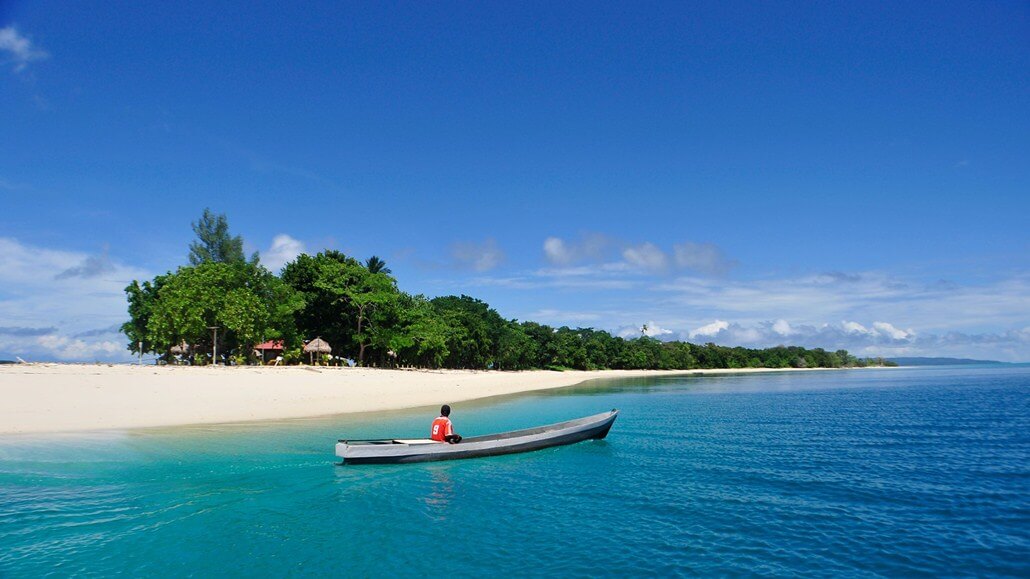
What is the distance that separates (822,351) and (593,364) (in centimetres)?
10357

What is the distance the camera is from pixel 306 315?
56.5 meters

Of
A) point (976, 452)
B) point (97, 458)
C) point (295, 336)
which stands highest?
point (295, 336)

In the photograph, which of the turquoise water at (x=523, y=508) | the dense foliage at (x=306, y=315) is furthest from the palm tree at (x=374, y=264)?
the turquoise water at (x=523, y=508)

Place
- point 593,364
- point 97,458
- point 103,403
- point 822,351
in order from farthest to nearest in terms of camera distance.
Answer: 1. point 822,351
2. point 593,364
3. point 103,403
4. point 97,458

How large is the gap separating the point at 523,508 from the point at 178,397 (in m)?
20.8

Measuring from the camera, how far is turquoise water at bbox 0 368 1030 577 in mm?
9039

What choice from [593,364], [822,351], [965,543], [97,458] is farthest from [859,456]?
[822,351]

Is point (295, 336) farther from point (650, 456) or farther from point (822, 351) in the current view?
point (822, 351)

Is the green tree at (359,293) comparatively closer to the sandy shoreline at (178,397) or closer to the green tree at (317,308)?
the green tree at (317,308)

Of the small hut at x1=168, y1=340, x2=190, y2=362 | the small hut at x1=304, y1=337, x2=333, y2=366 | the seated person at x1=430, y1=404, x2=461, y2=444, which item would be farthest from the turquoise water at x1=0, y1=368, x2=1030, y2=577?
the small hut at x1=168, y1=340, x2=190, y2=362

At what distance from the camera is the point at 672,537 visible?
395 inches

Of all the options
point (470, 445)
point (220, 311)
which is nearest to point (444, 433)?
point (470, 445)

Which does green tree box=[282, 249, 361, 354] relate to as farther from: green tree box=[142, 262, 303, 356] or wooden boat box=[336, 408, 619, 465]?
wooden boat box=[336, 408, 619, 465]

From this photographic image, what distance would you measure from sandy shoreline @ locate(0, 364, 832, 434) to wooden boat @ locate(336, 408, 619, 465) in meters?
11.1
